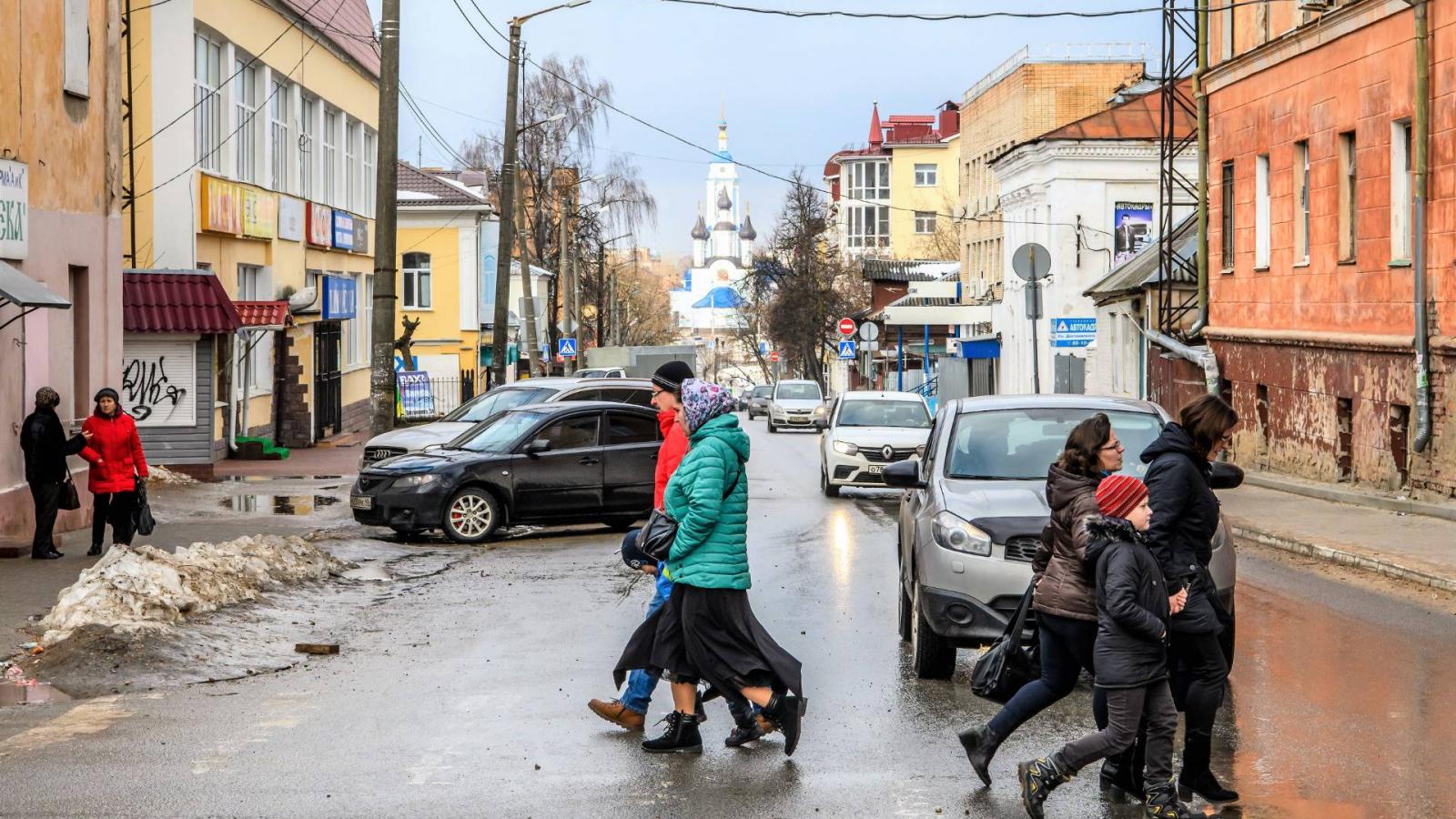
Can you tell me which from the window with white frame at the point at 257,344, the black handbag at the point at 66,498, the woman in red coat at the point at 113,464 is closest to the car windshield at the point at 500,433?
the woman in red coat at the point at 113,464

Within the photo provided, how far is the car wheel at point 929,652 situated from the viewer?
9758 mm

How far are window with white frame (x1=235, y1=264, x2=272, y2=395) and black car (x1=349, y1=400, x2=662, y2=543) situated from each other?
1404 cm

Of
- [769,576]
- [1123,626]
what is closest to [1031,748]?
[1123,626]

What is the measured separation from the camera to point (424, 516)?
18.4 metres

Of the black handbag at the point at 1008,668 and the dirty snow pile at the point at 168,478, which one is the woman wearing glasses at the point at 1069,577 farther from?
the dirty snow pile at the point at 168,478

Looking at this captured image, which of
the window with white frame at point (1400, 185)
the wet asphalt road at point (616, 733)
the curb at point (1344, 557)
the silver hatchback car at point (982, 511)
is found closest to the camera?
the wet asphalt road at point (616, 733)

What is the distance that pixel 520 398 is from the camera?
974 inches

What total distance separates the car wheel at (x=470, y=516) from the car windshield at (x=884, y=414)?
7891mm

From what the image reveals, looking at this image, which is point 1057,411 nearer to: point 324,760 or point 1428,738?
point 1428,738

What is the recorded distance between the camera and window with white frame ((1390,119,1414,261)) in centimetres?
2248

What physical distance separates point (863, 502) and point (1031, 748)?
1548cm

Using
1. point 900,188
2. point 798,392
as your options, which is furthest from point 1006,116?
point 900,188

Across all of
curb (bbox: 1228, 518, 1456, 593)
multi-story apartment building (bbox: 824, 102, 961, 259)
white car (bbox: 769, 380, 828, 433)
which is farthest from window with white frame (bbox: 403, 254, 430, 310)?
multi-story apartment building (bbox: 824, 102, 961, 259)

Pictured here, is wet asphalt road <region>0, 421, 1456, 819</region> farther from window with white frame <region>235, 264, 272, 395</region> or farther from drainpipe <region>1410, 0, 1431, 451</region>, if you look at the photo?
window with white frame <region>235, 264, 272, 395</region>
